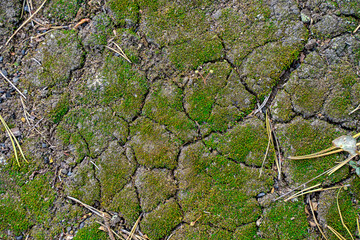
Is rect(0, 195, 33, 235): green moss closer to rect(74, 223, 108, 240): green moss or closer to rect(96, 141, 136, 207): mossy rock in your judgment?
rect(74, 223, 108, 240): green moss

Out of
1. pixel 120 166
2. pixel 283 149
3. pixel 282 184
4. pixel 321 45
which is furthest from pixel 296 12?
pixel 120 166

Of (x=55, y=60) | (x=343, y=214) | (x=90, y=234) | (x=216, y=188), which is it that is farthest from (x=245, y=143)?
(x=55, y=60)

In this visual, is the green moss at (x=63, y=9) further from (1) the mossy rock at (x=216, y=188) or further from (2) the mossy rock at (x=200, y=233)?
(2) the mossy rock at (x=200, y=233)

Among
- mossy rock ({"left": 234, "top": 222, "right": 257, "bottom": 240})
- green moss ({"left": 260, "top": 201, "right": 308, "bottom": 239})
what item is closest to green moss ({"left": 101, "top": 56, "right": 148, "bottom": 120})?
mossy rock ({"left": 234, "top": 222, "right": 257, "bottom": 240})

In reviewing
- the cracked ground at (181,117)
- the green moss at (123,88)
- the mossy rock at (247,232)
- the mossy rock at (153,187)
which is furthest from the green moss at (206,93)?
the mossy rock at (247,232)

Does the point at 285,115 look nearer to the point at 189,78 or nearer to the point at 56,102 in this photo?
the point at 189,78

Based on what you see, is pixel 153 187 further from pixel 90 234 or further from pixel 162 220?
pixel 90 234
